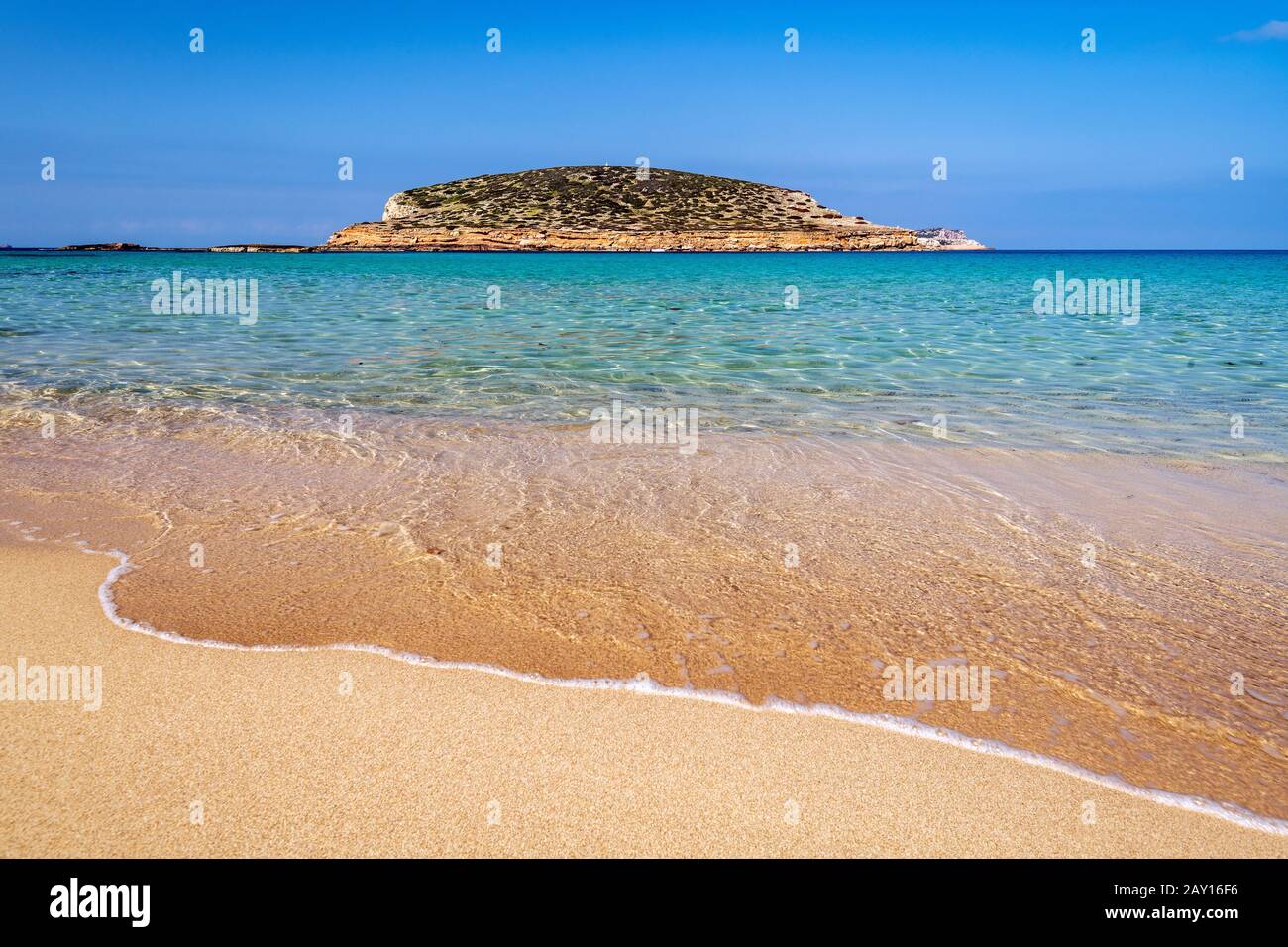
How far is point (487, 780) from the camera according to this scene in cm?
258

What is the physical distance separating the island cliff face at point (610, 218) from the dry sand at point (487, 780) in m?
105

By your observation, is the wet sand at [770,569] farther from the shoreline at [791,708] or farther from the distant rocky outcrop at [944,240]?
the distant rocky outcrop at [944,240]

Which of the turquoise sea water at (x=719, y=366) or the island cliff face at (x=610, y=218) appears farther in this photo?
the island cliff face at (x=610, y=218)

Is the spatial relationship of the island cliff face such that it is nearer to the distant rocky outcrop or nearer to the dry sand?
the distant rocky outcrop

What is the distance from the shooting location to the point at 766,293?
1228 inches

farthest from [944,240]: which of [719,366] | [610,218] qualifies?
[719,366]

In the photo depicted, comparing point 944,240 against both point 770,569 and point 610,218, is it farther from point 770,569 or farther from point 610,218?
point 770,569

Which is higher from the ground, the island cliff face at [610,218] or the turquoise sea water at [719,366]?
the island cliff face at [610,218]

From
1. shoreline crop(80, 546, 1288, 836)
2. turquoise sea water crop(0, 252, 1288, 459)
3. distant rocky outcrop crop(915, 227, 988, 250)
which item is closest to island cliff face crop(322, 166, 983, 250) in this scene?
distant rocky outcrop crop(915, 227, 988, 250)

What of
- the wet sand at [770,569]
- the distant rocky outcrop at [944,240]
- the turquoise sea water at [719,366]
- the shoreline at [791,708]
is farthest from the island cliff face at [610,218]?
the shoreline at [791,708]

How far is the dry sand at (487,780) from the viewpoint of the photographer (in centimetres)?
234

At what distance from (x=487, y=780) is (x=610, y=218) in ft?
367

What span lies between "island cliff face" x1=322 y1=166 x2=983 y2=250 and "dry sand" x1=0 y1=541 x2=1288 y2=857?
4117 inches

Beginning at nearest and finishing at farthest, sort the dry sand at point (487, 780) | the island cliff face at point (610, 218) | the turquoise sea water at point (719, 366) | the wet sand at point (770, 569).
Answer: the dry sand at point (487, 780) → the wet sand at point (770, 569) → the turquoise sea water at point (719, 366) → the island cliff face at point (610, 218)
